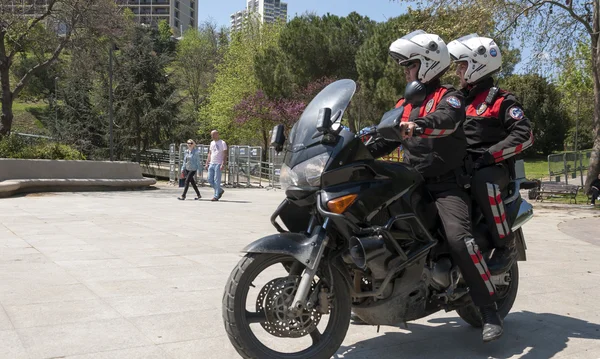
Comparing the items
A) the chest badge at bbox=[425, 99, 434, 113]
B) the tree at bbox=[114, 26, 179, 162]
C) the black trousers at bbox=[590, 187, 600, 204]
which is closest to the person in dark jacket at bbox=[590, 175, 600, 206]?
the black trousers at bbox=[590, 187, 600, 204]

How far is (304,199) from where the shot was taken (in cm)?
326

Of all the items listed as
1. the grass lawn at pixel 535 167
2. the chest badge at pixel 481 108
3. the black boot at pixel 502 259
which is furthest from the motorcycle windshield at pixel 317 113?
the grass lawn at pixel 535 167

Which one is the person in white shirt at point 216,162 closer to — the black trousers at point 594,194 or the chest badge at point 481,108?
the black trousers at point 594,194

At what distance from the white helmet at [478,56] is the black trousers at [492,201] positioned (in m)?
0.67

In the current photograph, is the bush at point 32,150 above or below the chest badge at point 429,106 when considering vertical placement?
below

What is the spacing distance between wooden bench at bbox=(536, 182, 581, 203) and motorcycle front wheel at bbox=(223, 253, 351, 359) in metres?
17.2

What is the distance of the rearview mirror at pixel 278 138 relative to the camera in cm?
353

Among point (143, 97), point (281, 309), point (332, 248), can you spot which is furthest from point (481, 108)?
point (143, 97)

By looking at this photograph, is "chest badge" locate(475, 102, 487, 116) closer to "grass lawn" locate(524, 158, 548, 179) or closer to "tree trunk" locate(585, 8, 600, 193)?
"tree trunk" locate(585, 8, 600, 193)

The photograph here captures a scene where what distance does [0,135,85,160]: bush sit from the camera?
1579 cm

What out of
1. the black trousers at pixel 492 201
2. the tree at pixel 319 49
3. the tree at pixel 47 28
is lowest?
the black trousers at pixel 492 201

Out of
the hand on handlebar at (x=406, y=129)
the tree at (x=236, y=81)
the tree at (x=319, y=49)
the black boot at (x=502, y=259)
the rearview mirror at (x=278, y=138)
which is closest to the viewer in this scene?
the hand on handlebar at (x=406, y=129)

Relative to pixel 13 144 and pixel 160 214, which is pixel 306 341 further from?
pixel 13 144

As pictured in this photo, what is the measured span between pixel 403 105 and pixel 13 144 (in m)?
14.8
